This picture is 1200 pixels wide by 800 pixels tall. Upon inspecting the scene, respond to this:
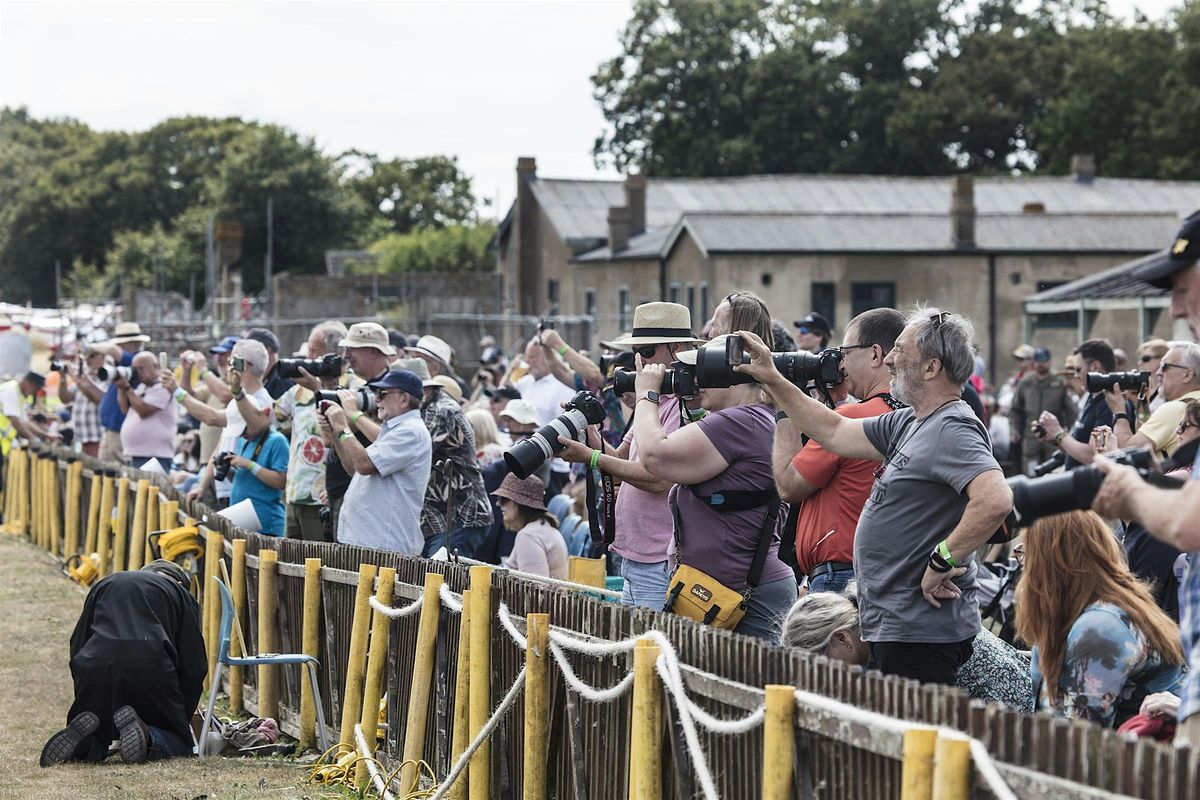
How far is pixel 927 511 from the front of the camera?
5461 millimetres

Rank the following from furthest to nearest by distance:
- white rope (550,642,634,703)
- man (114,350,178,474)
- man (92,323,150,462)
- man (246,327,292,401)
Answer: man (92,323,150,462) → man (114,350,178,474) → man (246,327,292,401) → white rope (550,642,634,703)

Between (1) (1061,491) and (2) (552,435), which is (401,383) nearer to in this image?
(2) (552,435)

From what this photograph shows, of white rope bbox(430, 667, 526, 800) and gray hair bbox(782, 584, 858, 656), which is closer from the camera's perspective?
gray hair bbox(782, 584, 858, 656)

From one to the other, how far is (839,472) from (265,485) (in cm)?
604

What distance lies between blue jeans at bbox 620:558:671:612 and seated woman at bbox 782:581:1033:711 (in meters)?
1.29

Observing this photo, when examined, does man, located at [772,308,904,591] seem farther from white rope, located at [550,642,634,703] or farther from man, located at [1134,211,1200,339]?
man, located at [1134,211,1200,339]

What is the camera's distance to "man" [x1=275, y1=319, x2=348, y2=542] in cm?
1025

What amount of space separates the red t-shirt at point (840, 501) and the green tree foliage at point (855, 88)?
60886 millimetres

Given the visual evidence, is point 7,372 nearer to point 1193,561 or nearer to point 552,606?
point 552,606

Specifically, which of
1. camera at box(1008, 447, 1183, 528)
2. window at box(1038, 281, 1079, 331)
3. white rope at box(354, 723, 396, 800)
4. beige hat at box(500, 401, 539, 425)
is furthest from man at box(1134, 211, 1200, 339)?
window at box(1038, 281, 1079, 331)

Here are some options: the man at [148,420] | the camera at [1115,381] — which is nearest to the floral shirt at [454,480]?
the camera at [1115,381]

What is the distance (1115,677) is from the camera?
4.96m

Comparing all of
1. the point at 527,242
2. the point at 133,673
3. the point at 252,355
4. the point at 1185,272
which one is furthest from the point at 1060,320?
the point at 1185,272

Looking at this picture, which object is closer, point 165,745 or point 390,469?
point 165,745
